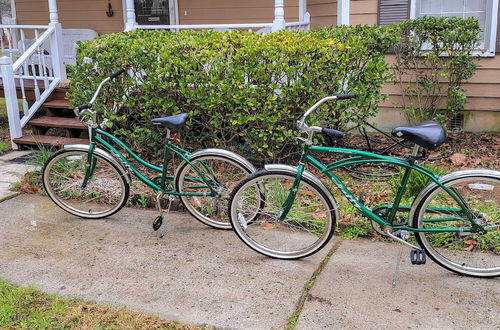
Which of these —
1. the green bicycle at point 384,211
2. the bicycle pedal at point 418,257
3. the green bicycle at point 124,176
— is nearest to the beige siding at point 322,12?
the green bicycle at point 124,176

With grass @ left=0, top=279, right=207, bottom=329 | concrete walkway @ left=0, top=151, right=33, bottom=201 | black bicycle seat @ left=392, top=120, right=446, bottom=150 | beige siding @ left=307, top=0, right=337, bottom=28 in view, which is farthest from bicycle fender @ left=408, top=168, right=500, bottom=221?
beige siding @ left=307, top=0, right=337, bottom=28

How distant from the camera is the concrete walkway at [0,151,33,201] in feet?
16.7

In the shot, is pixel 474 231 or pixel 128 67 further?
pixel 128 67

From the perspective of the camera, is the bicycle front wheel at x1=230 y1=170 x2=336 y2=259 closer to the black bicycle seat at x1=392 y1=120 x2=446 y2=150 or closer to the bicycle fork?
the bicycle fork

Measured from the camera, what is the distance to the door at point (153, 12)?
30.4 ft

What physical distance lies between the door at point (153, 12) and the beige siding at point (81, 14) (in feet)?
1.17

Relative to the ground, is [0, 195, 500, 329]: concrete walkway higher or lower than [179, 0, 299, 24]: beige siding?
lower

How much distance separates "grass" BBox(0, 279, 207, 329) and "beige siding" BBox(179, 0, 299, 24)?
6.17 meters

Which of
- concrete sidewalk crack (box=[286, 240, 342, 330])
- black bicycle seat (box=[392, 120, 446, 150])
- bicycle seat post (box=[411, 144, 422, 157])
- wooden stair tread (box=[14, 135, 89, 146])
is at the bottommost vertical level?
concrete sidewalk crack (box=[286, 240, 342, 330])

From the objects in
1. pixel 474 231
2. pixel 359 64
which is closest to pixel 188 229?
pixel 474 231

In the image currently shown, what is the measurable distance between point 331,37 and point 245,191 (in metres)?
2.55

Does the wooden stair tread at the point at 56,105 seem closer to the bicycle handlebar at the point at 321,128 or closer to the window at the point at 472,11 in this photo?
the bicycle handlebar at the point at 321,128

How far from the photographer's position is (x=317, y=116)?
5047mm

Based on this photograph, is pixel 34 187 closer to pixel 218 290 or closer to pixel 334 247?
pixel 218 290
